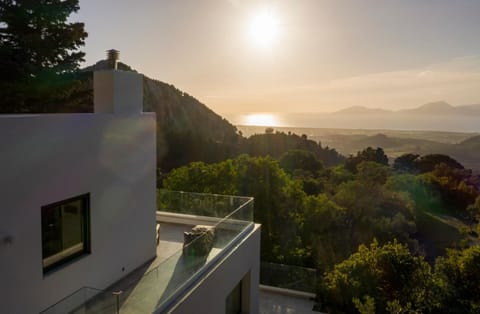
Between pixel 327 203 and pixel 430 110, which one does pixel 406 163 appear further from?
pixel 327 203

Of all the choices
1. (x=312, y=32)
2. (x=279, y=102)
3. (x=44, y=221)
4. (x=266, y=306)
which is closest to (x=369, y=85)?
(x=312, y=32)

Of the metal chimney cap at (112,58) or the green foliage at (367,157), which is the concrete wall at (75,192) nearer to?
the metal chimney cap at (112,58)

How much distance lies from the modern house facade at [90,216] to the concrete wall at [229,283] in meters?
0.02

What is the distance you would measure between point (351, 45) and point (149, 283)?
1306 cm

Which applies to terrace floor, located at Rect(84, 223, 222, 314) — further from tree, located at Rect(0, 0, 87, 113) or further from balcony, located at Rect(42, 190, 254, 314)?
tree, located at Rect(0, 0, 87, 113)

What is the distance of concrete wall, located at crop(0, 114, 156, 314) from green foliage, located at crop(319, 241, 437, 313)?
6271 millimetres

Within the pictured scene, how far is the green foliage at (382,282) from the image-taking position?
900cm

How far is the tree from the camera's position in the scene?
1428 centimetres

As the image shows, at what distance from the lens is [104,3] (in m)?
10.9

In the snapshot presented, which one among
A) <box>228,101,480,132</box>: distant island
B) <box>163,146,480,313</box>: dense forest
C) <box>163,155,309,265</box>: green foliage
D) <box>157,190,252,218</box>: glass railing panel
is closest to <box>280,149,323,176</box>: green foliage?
<box>163,146,480,313</box>: dense forest

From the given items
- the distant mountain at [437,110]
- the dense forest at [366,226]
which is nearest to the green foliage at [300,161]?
the dense forest at [366,226]

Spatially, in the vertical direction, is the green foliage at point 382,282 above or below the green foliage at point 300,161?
below

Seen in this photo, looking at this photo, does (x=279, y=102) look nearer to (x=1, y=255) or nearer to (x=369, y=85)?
(x=369, y=85)

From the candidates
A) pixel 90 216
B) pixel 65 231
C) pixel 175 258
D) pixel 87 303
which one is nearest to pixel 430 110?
pixel 175 258
